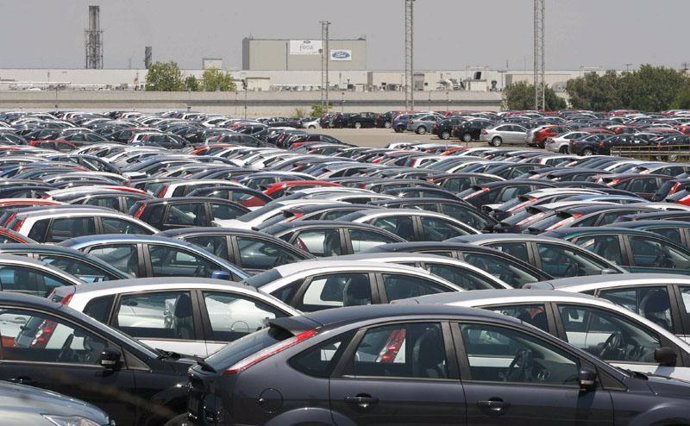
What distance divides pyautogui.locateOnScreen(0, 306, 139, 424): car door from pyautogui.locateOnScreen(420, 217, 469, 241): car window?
891 centimetres

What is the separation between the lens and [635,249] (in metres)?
16.0

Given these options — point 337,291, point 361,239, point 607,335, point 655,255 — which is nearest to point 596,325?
point 607,335

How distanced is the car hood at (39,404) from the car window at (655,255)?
9.34 m

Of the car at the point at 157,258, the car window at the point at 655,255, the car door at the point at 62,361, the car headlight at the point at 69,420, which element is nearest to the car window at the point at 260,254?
the car at the point at 157,258

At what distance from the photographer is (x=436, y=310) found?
8.52 m

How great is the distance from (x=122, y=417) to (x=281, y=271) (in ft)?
10.1

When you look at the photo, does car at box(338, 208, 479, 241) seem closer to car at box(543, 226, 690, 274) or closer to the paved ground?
car at box(543, 226, 690, 274)

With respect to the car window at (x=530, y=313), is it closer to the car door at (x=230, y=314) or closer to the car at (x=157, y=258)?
the car door at (x=230, y=314)

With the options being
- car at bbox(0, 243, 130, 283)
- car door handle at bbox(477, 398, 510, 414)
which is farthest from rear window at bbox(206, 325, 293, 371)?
car at bbox(0, 243, 130, 283)

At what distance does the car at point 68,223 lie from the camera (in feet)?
53.6

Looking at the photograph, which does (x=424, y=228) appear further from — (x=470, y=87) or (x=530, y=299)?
(x=470, y=87)

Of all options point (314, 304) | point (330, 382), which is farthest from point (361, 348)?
point (314, 304)

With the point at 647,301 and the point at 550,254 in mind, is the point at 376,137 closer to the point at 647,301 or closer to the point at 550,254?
the point at 550,254

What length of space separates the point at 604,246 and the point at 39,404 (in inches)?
392
